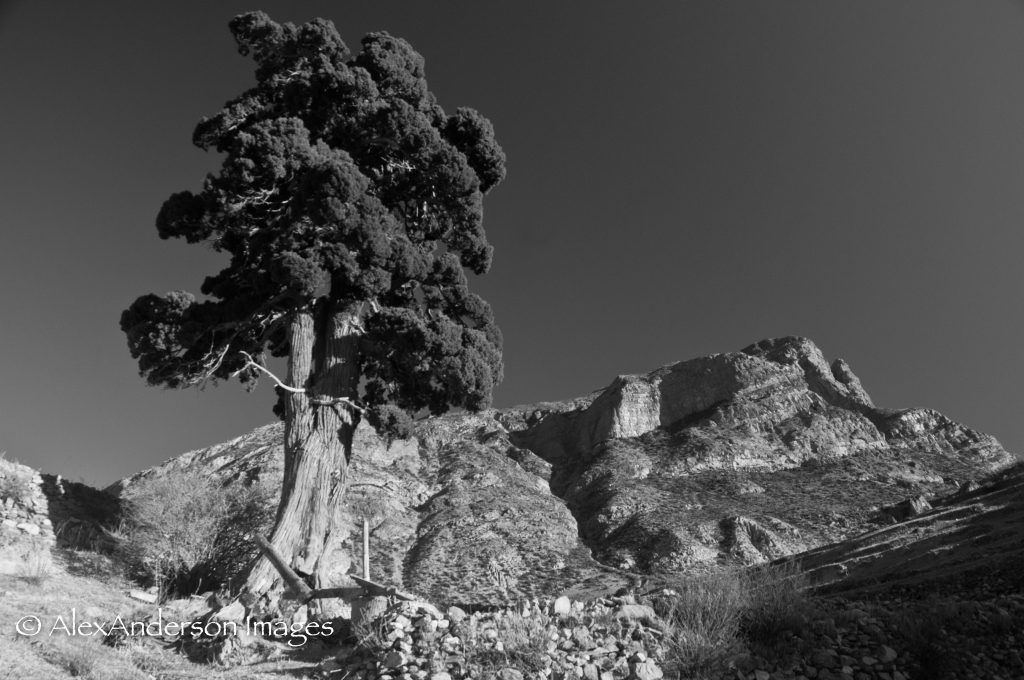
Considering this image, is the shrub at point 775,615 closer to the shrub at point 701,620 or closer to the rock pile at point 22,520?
the shrub at point 701,620

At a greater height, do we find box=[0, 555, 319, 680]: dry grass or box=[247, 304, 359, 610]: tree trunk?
box=[247, 304, 359, 610]: tree trunk

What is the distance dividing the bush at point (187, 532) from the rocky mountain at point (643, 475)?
11.5 ft

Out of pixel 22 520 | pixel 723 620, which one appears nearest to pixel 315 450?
pixel 22 520

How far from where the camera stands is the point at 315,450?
1152cm

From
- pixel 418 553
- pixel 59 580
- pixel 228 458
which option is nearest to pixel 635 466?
pixel 418 553

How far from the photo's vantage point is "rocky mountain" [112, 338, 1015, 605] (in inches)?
1315

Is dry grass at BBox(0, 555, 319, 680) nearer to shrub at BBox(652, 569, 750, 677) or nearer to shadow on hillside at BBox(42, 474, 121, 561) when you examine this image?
shadow on hillside at BBox(42, 474, 121, 561)

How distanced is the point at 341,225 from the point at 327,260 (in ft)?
2.44

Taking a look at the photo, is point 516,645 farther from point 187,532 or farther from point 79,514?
point 187,532

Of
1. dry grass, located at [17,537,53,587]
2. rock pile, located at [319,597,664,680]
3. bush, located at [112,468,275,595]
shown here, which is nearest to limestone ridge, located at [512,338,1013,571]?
bush, located at [112,468,275,595]

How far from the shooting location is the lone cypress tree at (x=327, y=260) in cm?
1188

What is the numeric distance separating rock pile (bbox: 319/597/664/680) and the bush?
5491 mm

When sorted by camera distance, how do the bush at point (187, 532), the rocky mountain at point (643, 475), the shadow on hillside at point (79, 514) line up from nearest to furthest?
the bush at point (187, 532)
the shadow on hillside at point (79, 514)
the rocky mountain at point (643, 475)

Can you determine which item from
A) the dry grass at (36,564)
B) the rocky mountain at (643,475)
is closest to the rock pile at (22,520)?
the dry grass at (36,564)
